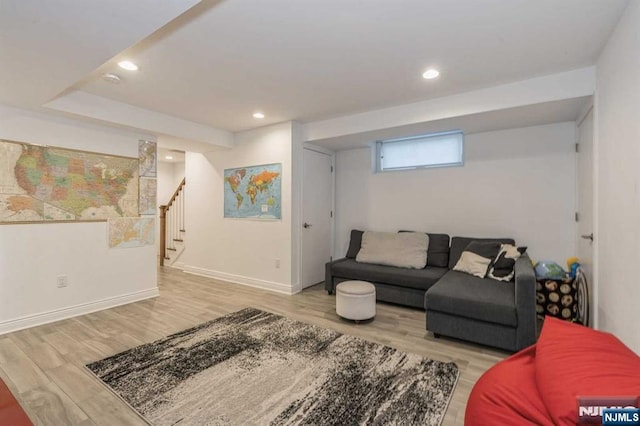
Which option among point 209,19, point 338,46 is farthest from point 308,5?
point 209,19

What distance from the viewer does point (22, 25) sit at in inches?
66.5

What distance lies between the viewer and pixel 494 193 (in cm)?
381

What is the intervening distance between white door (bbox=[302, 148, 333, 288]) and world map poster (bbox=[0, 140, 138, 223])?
2318mm

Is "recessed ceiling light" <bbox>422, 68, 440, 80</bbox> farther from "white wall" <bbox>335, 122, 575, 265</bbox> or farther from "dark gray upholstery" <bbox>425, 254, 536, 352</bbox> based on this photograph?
"dark gray upholstery" <bbox>425, 254, 536, 352</bbox>

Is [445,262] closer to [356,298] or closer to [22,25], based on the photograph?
[356,298]

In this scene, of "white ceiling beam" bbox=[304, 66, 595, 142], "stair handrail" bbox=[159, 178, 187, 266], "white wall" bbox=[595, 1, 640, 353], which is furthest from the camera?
"stair handrail" bbox=[159, 178, 187, 266]

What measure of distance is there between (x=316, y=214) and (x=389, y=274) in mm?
1566

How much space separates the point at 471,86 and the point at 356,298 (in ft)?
8.00

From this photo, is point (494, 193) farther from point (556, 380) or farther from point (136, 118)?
point (136, 118)

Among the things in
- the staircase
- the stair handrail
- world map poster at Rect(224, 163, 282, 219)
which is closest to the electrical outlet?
world map poster at Rect(224, 163, 282, 219)

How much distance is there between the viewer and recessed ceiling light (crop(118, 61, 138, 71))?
8.21 ft

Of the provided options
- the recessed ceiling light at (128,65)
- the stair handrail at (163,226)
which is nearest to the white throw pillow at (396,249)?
the recessed ceiling light at (128,65)

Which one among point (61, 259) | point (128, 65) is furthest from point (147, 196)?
point (128, 65)

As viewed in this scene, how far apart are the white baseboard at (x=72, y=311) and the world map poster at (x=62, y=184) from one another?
1002 millimetres
